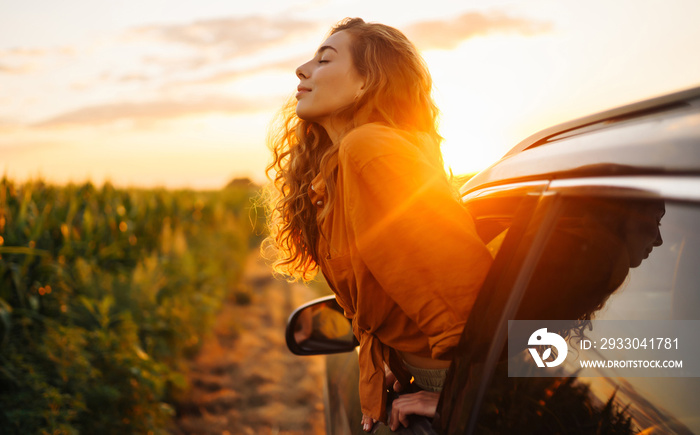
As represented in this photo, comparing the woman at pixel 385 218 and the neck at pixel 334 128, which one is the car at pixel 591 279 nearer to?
the woman at pixel 385 218

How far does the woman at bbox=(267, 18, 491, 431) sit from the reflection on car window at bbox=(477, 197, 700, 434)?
0.22 m

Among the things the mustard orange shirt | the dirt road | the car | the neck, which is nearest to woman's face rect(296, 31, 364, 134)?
the neck

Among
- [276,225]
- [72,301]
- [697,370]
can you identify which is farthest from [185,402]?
[697,370]

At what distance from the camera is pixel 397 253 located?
54.6 inches

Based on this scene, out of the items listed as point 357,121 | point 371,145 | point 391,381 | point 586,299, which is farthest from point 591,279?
point 357,121

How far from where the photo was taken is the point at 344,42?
2.04m

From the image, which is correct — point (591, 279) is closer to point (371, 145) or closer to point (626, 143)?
point (626, 143)

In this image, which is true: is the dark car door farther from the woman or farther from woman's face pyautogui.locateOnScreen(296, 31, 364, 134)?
woman's face pyautogui.locateOnScreen(296, 31, 364, 134)

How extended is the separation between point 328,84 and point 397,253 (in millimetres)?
844

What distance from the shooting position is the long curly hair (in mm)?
1954

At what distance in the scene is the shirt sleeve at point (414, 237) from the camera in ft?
4.43

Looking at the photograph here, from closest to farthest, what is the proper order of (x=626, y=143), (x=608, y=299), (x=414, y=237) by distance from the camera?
(x=626, y=143)
(x=608, y=299)
(x=414, y=237)

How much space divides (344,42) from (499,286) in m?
1.24

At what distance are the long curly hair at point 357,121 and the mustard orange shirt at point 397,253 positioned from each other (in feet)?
0.79
